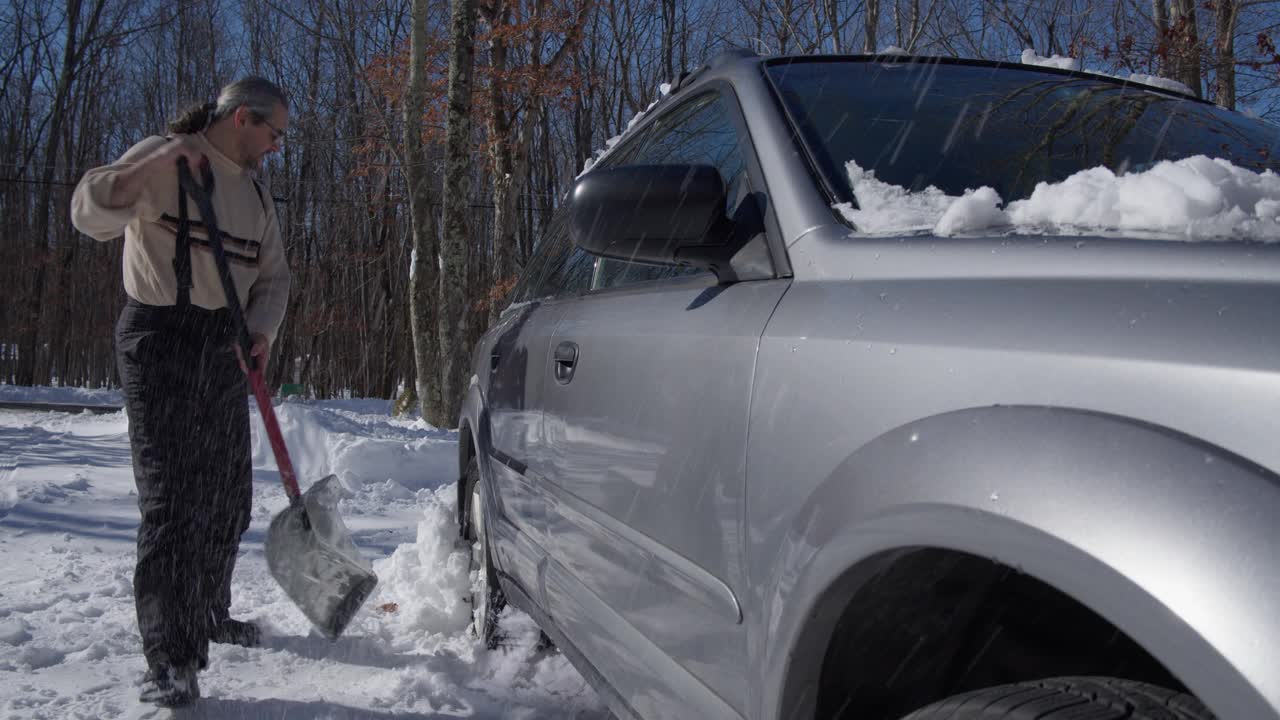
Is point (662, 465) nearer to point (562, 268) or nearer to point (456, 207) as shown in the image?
point (562, 268)

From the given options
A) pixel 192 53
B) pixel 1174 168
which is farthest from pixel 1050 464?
pixel 192 53

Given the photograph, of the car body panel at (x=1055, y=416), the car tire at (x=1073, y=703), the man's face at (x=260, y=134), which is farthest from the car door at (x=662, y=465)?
the man's face at (x=260, y=134)

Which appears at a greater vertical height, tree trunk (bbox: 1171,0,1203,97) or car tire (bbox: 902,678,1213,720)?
tree trunk (bbox: 1171,0,1203,97)

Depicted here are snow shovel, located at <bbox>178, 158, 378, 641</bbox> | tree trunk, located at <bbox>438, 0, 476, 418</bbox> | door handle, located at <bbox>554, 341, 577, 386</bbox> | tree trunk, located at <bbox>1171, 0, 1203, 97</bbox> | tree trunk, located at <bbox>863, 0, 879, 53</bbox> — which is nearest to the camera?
door handle, located at <bbox>554, 341, 577, 386</bbox>

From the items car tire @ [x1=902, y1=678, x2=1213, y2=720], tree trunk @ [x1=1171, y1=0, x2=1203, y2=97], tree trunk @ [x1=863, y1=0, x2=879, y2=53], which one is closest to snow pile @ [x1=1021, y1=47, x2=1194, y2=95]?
car tire @ [x1=902, y1=678, x2=1213, y2=720]

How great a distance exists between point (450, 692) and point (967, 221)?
238cm

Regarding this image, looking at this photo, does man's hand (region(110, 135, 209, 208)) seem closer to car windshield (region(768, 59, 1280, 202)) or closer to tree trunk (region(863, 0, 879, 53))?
car windshield (region(768, 59, 1280, 202))

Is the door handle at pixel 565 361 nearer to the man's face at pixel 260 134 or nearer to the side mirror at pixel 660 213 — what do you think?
the side mirror at pixel 660 213

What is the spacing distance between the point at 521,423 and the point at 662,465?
3.37 feet

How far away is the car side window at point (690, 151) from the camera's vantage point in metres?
1.87

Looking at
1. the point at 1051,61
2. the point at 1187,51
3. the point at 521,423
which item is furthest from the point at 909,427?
the point at 1187,51

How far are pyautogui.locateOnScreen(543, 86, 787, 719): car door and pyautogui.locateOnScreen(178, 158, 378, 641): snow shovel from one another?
1.00m

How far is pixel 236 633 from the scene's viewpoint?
324 centimetres

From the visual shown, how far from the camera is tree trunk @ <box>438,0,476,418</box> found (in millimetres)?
10008
